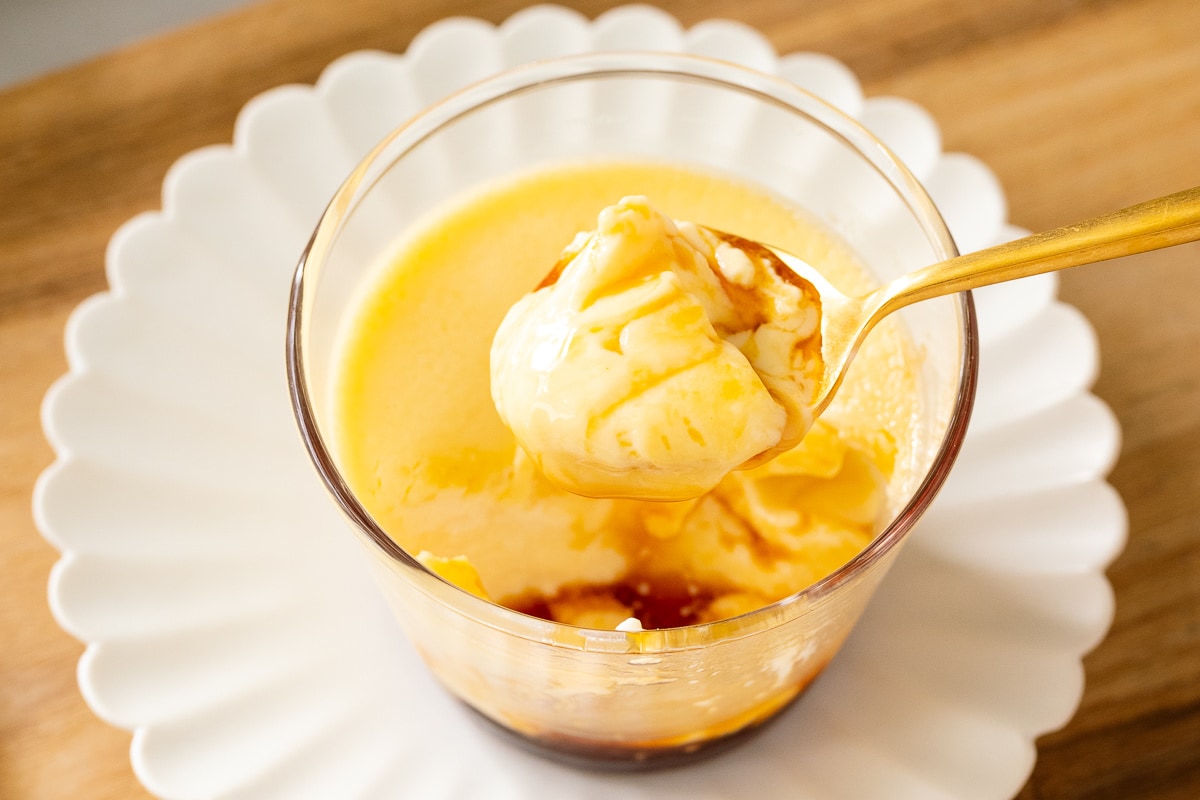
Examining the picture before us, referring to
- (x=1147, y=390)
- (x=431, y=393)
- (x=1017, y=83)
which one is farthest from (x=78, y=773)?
(x=1017, y=83)

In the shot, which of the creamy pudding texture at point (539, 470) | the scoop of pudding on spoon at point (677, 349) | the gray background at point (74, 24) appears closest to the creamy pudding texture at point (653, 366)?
the scoop of pudding on spoon at point (677, 349)

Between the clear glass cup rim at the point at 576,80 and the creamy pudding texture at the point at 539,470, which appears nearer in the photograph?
the clear glass cup rim at the point at 576,80

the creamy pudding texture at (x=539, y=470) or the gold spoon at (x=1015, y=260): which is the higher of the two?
the gold spoon at (x=1015, y=260)

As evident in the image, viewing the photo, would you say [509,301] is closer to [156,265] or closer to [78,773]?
[156,265]

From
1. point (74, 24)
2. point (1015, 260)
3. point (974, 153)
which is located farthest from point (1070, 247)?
point (74, 24)

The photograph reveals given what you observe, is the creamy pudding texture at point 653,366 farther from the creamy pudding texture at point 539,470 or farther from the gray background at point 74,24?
the gray background at point 74,24

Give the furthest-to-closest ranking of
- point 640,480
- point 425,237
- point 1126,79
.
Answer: point 1126,79 → point 425,237 → point 640,480

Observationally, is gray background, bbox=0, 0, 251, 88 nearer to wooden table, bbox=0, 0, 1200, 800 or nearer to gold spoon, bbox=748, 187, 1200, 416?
wooden table, bbox=0, 0, 1200, 800
